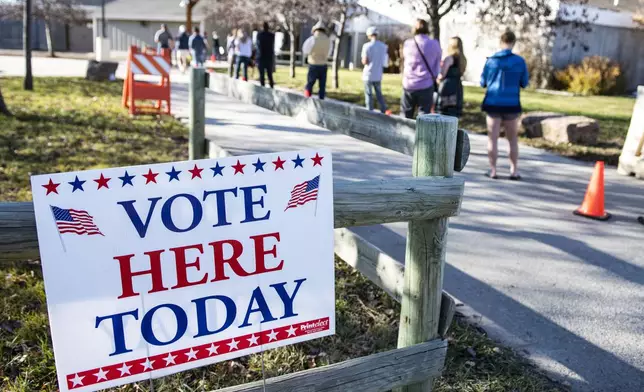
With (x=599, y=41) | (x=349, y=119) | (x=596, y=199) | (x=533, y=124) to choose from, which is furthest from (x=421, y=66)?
(x=599, y=41)

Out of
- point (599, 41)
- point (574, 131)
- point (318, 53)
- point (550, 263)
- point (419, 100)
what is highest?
point (599, 41)

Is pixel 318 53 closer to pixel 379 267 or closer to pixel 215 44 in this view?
pixel 379 267

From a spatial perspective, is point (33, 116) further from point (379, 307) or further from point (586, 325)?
point (586, 325)

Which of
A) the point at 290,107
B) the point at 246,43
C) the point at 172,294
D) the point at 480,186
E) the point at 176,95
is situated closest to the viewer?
the point at 172,294

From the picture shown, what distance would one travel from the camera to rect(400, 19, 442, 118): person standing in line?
838 cm

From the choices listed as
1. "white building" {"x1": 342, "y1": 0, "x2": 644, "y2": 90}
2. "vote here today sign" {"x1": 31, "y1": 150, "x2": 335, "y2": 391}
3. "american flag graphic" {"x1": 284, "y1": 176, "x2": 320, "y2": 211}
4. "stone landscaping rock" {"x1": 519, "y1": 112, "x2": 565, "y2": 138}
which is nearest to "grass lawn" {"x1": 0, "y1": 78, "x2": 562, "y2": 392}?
"vote here today sign" {"x1": 31, "y1": 150, "x2": 335, "y2": 391}

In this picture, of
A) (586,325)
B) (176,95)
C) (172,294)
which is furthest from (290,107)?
(176,95)

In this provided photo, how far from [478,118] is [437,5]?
2.69 m

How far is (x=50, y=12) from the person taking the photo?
37219mm

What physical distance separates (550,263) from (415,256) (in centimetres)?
273

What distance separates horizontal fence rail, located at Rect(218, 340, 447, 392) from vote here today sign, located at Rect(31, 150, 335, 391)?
0.14m

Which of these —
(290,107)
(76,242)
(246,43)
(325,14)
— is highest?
(325,14)

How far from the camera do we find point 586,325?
3.81m

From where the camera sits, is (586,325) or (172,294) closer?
(172,294)
